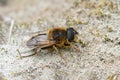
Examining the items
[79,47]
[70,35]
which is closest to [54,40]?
[70,35]

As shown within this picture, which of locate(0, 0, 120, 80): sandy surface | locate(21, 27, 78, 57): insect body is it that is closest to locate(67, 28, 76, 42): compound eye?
locate(21, 27, 78, 57): insect body

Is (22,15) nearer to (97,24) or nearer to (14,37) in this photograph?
(14,37)

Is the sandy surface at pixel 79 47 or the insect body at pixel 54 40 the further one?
the insect body at pixel 54 40

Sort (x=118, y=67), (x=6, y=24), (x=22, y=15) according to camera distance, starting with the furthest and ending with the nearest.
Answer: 1. (x=22, y=15)
2. (x=6, y=24)
3. (x=118, y=67)

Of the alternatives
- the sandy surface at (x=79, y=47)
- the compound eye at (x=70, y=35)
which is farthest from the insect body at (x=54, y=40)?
the sandy surface at (x=79, y=47)

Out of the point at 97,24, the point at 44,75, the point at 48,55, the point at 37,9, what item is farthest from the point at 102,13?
the point at 37,9

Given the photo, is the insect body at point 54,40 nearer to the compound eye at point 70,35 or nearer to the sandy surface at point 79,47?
the compound eye at point 70,35
